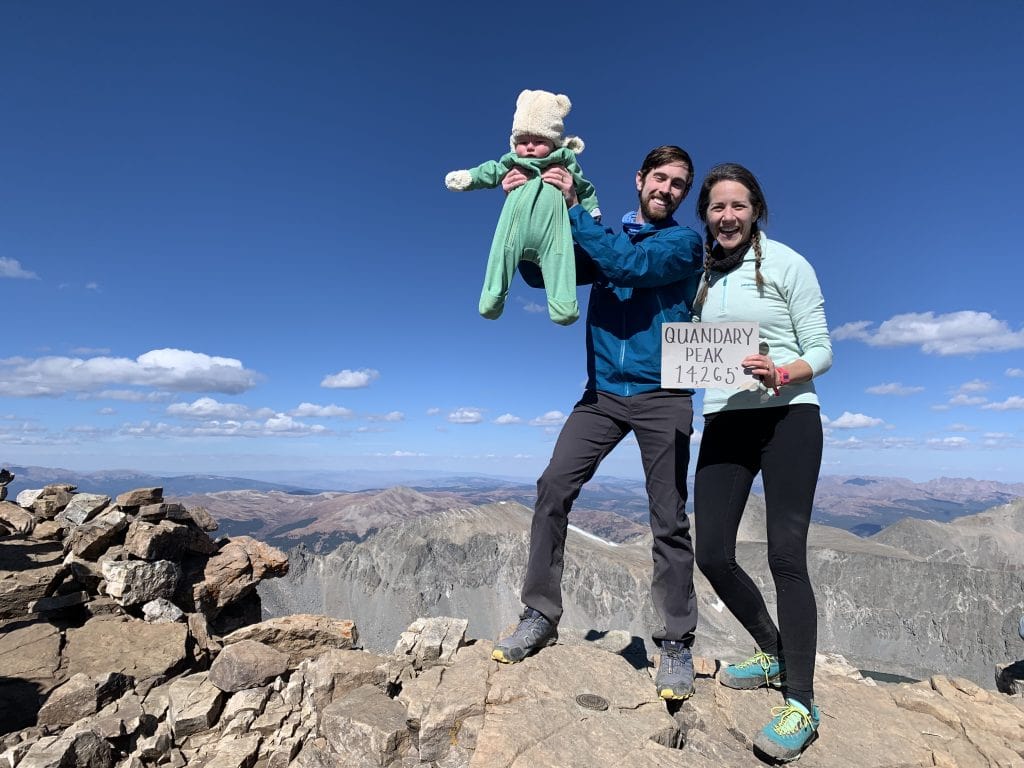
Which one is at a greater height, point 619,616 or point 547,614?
point 547,614

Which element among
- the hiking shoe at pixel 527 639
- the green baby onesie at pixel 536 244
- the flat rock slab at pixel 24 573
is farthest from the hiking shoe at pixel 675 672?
the flat rock slab at pixel 24 573

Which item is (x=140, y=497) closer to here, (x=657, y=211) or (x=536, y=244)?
(x=536, y=244)

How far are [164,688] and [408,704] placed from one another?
335 cm

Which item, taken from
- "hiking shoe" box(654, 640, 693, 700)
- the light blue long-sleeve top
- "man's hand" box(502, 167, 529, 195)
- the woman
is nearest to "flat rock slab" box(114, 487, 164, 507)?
"man's hand" box(502, 167, 529, 195)

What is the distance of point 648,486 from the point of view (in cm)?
425

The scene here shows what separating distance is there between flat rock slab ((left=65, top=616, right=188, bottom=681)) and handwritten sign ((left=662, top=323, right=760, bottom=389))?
6.33 metres

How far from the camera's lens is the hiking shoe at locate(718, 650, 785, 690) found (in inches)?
170

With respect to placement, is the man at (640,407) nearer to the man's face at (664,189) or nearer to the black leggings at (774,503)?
the man's face at (664,189)

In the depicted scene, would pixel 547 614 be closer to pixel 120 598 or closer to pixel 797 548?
pixel 797 548

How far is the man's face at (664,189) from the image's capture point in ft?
13.9

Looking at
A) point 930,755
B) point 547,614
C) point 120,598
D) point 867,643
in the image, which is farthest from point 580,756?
point 867,643

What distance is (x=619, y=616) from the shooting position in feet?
259

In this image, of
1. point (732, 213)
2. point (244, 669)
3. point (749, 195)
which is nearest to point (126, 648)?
point (244, 669)

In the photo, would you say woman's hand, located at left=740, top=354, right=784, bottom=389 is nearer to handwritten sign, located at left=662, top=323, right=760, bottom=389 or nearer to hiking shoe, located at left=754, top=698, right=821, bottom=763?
handwritten sign, located at left=662, top=323, right=760, bottom=389
